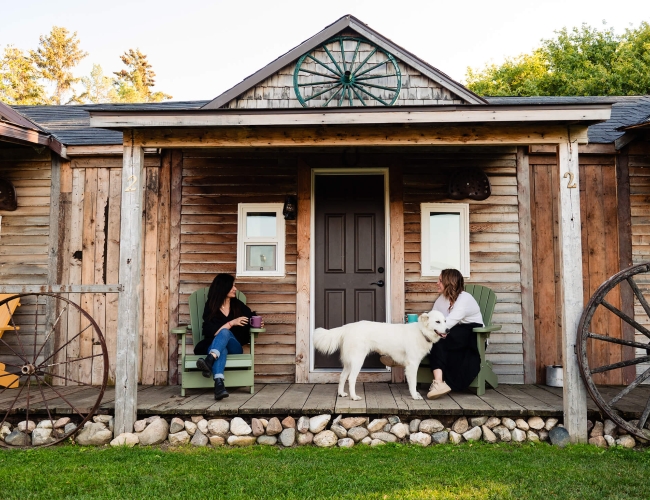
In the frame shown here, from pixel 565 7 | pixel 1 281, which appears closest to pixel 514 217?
pixel 1 281

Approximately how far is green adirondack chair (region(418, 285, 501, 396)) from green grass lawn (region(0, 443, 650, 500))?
2.72 feet

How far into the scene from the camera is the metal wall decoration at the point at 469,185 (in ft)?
18.1

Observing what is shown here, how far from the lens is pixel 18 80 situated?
2292 cm

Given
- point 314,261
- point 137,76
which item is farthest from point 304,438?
point 137,76

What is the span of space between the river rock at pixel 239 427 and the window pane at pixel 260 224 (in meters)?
2.10

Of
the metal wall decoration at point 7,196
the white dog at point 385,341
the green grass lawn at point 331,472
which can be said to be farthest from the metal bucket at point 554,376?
the metal wall decoration at point 7,196

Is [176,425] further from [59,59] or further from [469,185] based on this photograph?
[59,59]

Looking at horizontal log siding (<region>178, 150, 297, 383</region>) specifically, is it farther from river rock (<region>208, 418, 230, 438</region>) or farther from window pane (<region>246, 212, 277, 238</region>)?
river rock (<region>208, 418, 230, 438</region>)

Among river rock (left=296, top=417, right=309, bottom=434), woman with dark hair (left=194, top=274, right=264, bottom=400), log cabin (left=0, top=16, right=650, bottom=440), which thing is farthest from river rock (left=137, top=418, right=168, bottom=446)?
log cabin (left=0, top=16, right=650, bottom=440)

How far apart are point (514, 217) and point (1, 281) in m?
5.30

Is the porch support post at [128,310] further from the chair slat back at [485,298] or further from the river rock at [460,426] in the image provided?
the chair slat back at [485,298]

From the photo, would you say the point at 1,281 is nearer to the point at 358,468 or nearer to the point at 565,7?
the point at 358,468

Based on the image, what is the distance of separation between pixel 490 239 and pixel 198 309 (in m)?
2.97

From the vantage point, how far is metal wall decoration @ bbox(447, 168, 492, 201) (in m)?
5.51
